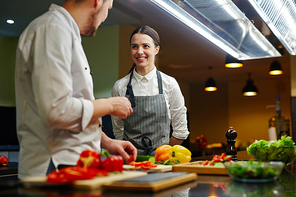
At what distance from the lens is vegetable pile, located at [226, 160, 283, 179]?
0.95 m

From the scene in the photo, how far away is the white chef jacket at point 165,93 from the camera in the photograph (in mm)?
2100

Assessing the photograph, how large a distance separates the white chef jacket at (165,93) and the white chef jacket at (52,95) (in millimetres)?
986

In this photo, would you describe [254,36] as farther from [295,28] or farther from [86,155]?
[86,155]

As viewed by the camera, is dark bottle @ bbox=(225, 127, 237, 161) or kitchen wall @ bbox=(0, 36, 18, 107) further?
kitchen wall @ bbox=(0, 36, 18, 107)

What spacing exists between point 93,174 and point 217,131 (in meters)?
9.98

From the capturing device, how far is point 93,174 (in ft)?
2.85

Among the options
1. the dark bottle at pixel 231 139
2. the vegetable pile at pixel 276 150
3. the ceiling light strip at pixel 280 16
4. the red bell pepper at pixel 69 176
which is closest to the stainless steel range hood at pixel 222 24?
the ceiling light strip at pixel 280 16

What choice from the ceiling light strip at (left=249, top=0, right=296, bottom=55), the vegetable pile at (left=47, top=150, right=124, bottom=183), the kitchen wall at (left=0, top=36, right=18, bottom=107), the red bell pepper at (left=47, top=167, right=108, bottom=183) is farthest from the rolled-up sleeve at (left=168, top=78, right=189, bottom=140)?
the kitchen wall at (left=0, top=36, right=18, bottom=107)

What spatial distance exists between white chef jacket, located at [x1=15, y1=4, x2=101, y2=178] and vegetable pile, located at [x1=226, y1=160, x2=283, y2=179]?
1.56 feet

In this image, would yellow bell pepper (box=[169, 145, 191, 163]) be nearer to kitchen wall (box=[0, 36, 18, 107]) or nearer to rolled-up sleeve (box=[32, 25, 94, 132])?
rolled-up sleeve (box=[32, 25, 94, 132])

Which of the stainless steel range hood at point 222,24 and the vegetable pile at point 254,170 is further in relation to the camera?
the stainless steel range hood at point 222,24

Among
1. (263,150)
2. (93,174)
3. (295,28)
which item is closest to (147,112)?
(263,150)

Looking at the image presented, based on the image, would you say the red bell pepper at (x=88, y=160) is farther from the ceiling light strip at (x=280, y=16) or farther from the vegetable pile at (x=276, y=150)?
the ceiling light strip at (x=280, y=16)

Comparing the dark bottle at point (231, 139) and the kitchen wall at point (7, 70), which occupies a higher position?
the kitchen wall at point (7, 70)
